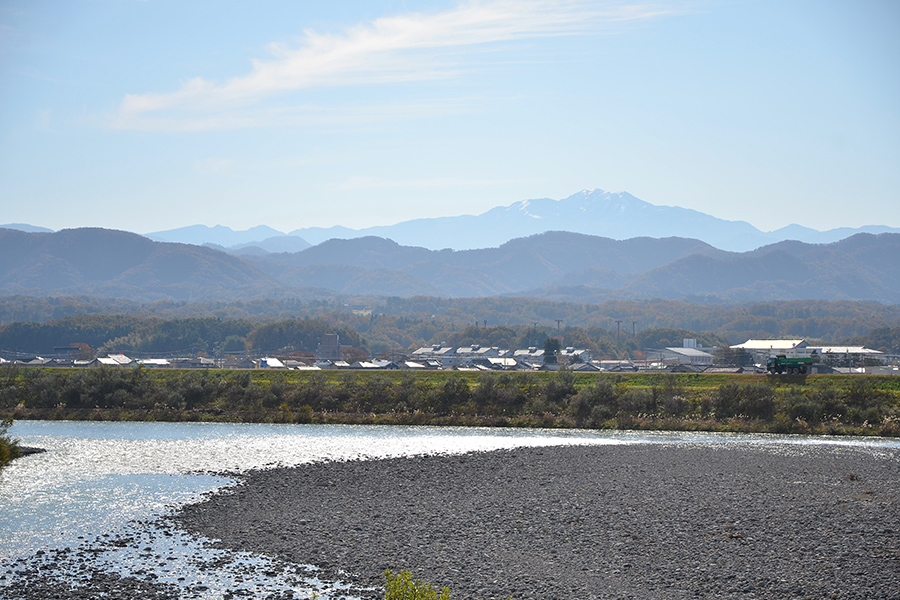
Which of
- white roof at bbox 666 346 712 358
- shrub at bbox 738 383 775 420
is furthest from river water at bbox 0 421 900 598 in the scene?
white roof at bbox 666 346 712 358

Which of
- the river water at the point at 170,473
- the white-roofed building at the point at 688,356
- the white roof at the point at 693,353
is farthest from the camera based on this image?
the white roof at the point at 693,353

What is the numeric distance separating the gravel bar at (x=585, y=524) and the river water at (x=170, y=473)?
4.42 ft

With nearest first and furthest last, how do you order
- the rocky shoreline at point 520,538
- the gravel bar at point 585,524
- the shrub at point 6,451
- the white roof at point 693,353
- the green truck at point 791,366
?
1. the rocky shoreline at point 520,538
2. the gravel bar at point 585,524
3. the shrub at point 6,451
4. the green truck at point 791,366
5. the white roof at point 693,353

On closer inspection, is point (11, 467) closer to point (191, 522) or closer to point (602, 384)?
point (191, 522)

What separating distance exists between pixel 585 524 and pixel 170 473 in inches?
671

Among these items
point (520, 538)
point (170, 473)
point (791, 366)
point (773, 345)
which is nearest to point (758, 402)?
point (791, 366)

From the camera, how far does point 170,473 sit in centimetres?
3152

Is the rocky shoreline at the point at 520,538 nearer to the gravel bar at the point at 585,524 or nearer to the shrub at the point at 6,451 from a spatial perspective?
the gravel bar at the point at 585,524

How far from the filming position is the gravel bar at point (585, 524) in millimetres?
17250

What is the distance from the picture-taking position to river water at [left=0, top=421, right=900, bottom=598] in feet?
62.0

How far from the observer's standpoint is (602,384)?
5284cm

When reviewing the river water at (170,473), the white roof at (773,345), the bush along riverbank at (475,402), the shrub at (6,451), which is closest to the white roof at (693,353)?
the white roof at (773,345)

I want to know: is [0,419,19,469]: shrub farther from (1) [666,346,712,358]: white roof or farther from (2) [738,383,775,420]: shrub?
(1) [666,346,712,358]: white roof

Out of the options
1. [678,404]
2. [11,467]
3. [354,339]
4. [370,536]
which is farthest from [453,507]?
[354,339]
